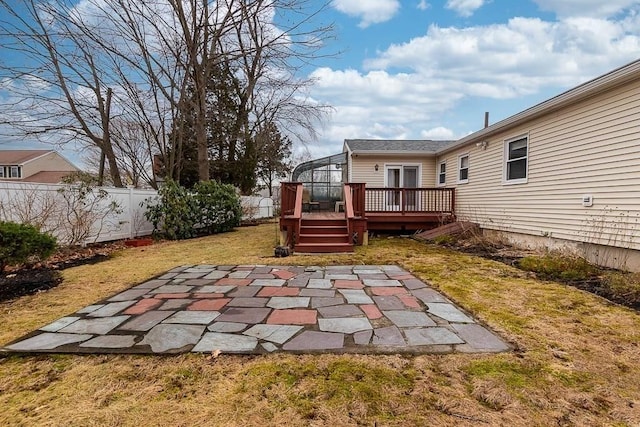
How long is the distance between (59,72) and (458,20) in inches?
451

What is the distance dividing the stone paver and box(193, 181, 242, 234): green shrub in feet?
19.6

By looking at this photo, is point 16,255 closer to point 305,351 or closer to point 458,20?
point 305,351

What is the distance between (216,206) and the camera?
35.4 ft

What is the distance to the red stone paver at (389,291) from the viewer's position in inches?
160

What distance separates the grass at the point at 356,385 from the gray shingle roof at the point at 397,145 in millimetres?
9450

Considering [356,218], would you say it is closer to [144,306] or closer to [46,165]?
[144,306]

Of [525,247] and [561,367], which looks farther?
[525,247]

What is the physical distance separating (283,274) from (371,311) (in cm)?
197

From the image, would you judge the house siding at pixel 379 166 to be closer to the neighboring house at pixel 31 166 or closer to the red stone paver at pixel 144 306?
the red stone paver at pixel 144 306

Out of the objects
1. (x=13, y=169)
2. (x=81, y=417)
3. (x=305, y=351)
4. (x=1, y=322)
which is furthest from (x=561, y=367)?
(x=13, y=169)

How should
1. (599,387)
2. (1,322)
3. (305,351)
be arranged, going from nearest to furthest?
1. (599,387)
2. (305,351)
3. (1,322)

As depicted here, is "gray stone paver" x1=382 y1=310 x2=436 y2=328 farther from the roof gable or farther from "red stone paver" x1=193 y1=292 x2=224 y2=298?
the roof gable

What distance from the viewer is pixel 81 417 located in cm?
177

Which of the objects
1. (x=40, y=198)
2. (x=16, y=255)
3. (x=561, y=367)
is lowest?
(x=561, y=367)
